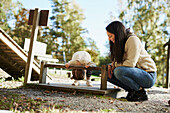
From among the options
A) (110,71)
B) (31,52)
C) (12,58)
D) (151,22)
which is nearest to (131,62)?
(110,71)

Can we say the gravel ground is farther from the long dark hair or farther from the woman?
the long dark hair

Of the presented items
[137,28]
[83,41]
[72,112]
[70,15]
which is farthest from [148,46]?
[72,112]

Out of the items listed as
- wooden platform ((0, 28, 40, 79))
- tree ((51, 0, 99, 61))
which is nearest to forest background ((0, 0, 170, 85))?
tree ((51, 0, 99, 61))

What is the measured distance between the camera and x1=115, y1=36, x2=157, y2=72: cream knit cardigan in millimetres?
3367

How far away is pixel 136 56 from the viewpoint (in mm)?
3361

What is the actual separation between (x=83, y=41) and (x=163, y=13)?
1158 cm

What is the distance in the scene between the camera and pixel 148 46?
779 inches

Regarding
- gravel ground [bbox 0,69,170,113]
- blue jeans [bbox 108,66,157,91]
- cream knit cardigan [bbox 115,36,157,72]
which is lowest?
gravel ground [bbox 0,69,170,113]

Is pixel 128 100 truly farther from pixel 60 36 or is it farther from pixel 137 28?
pixel 60 36

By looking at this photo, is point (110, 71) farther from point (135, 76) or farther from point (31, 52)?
point (31, 52)

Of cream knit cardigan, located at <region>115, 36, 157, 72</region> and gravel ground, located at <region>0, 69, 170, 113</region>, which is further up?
cream knit cardigan, located at <region>115, 36, 157, 72</region>

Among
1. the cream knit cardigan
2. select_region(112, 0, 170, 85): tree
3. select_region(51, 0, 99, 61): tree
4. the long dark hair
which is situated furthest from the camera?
select_region(51, 0, 99, 61): tree

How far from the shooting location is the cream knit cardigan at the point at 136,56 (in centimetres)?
337

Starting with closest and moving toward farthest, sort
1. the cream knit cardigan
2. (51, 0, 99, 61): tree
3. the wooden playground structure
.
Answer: the cream knit cardigan, the wooden playground structure, (51, 0, 99, 61): tree
